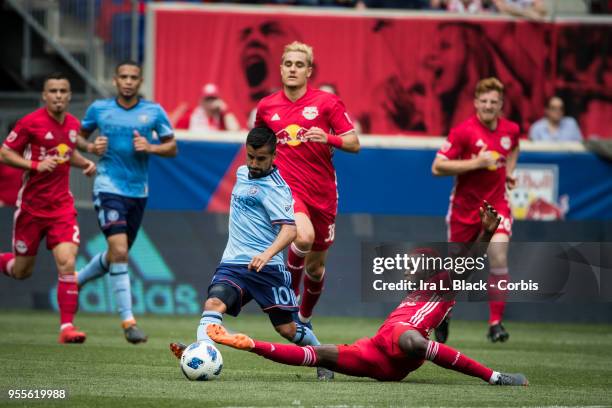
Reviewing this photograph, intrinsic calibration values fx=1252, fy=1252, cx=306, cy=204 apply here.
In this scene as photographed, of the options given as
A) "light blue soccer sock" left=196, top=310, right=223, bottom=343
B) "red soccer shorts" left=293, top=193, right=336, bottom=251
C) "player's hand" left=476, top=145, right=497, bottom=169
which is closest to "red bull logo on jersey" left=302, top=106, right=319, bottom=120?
"red soccer shorts" left=293, top=193, right=336, bottom=251

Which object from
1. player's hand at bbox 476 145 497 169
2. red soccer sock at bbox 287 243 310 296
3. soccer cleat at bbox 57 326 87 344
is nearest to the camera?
red soccer sock at bbox 287 243 310 296

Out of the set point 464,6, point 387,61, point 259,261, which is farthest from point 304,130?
point 464,6

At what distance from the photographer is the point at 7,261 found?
1305 centimetres

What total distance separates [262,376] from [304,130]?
8.09 ft

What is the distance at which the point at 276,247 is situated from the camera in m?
8.63

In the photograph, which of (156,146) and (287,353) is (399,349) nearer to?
(287,353)

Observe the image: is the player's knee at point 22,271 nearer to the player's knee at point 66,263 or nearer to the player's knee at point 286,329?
the player's knee at point 66,263

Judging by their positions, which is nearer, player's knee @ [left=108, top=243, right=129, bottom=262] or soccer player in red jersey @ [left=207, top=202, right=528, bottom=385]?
soccer player in red jersey @ [left=207, top=202, right=528, bottom=385]

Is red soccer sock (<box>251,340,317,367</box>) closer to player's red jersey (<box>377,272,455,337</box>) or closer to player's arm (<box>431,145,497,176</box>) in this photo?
player's red jersey (<box>377,272,455,337</box>)

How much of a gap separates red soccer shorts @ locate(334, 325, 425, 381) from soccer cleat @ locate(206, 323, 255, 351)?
74 cm

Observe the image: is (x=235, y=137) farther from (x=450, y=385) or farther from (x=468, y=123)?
(x=450, y=385)

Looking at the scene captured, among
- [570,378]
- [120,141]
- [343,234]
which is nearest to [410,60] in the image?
[343,234]

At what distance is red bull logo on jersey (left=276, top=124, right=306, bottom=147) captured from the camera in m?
10.8

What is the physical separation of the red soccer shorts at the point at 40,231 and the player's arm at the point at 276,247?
163 inches
